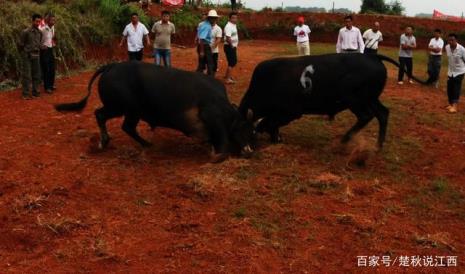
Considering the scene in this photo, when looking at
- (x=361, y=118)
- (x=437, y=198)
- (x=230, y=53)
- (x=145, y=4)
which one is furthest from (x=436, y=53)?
(x=145, y=4)

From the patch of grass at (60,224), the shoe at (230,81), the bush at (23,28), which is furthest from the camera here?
the shoe at (230,81)

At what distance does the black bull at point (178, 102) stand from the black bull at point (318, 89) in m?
0.78

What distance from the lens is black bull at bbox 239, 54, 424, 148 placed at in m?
7.65

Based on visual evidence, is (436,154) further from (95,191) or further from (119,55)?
(119,55)

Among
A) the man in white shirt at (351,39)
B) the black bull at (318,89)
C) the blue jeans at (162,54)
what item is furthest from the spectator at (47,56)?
the man in white shirt at (351,39)

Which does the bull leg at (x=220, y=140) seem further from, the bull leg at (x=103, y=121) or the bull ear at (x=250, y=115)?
the bull leg at (x=103, y=121)

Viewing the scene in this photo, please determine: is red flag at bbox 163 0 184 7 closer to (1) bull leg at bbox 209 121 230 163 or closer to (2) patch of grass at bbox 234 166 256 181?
(1) bull leg at bbox 209 121 230 163

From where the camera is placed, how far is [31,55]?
35.9ft

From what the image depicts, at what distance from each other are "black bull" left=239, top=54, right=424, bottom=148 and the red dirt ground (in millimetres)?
421

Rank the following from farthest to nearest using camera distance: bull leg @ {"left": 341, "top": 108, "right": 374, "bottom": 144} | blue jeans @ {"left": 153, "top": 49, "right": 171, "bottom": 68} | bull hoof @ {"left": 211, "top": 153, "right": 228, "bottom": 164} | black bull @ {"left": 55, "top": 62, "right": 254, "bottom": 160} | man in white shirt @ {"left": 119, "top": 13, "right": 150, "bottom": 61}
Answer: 1. blue jeans @ {"left": 153, "top": 49, "right": 171, "bottom": 68}
2. man in white shirt @ {"left": 119, "top": 13, "right": 150, "bottom": 61}
3. bull leg @ {"left": 341, "top": 108, "right": 374, "bottom": 144}
4. black bull @ {"left": 55, "top": 62, "right": 254, "bottom": 160}
5. bull hoof @ {"left": 211, "top": 153, "right": 228, "bottom": 164}

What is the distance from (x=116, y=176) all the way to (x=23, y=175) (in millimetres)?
1081

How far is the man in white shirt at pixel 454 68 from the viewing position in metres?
10.7

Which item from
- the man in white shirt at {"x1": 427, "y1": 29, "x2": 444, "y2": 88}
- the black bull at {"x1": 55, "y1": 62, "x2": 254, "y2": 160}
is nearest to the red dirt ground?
the black bull at {"x1": 55, "y1": 62, "x2": 254, "y2": 160}

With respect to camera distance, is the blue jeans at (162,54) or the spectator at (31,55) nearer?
the spectator at (31,55)
